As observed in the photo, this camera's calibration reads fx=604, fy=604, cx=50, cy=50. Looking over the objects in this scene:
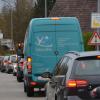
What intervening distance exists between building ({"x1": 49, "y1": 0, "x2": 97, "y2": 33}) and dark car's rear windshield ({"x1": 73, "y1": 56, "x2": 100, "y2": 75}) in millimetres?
43360

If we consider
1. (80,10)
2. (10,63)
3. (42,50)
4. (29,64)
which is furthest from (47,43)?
(80,10)

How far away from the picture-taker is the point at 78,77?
434 inches

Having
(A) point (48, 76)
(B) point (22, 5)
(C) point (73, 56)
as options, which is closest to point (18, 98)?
(A) point (48, 76)

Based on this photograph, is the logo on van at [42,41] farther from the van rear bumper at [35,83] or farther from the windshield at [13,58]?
the windshield at [13,58]

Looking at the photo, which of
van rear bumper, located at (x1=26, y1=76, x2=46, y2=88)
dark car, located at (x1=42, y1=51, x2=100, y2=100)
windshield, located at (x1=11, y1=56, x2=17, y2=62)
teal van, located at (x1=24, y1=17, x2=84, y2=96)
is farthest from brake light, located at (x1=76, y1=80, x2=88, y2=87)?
windshield, located at (x1=11, y1=56, x2=17, y2=62)

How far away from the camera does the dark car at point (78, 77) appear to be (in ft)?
35.7

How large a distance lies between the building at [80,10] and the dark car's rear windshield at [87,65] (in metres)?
43.4

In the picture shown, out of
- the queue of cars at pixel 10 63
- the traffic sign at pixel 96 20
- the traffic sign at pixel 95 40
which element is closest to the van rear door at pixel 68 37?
the traffic sign at pixel 96 20

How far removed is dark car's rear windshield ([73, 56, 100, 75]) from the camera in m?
11.2

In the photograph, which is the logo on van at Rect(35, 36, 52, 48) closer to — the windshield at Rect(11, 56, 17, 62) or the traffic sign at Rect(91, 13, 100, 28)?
the traffic sign at Rect(91, 13, 100, 28)

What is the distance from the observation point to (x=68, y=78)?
1112 centimetres

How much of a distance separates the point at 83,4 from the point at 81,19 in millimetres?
2098

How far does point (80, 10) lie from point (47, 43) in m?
36.1

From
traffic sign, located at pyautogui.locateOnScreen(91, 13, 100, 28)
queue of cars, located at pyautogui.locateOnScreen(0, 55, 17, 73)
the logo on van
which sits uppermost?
traffic sign, located at pyautogui.locateOnScreen(91, 13, 100, 28)
